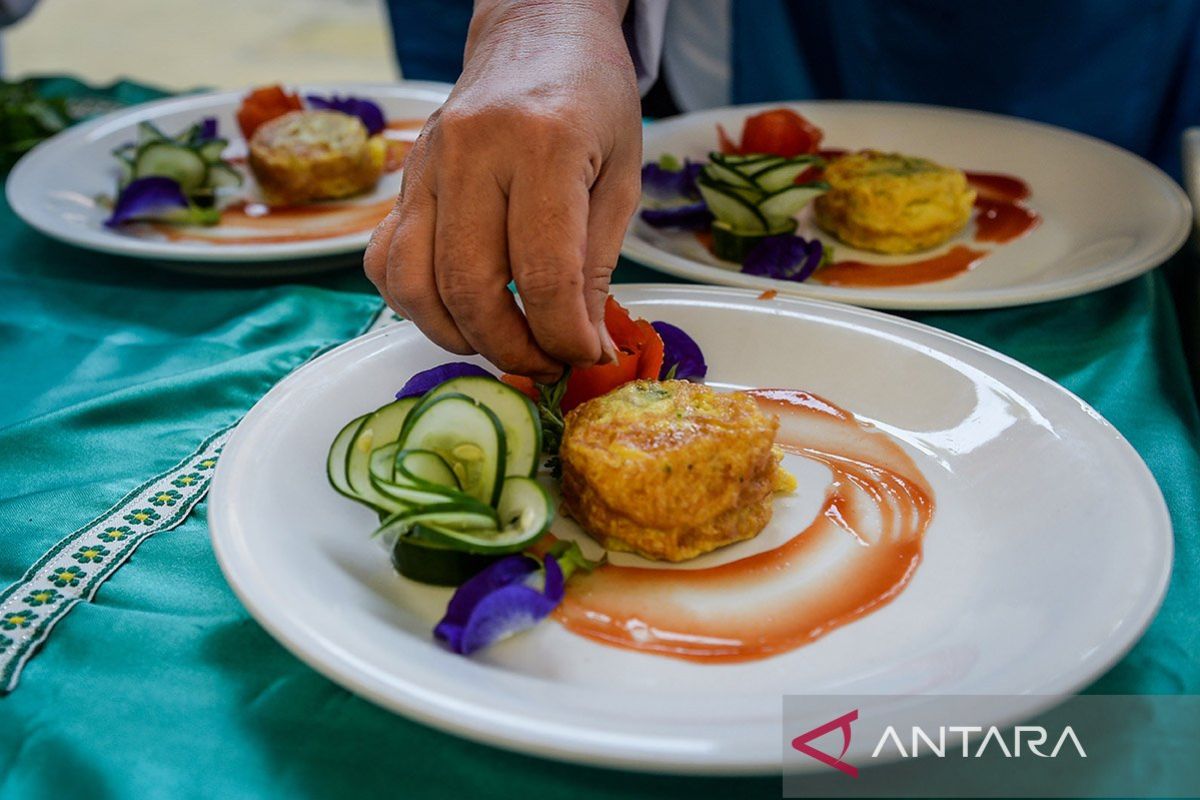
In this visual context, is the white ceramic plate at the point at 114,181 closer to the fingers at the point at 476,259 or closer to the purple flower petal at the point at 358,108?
the purple flower petal at the point at 358,108

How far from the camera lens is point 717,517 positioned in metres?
1.35

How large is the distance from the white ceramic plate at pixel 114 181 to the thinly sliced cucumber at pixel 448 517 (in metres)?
0.99

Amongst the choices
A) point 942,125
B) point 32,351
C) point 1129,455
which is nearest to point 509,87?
point 1129,455

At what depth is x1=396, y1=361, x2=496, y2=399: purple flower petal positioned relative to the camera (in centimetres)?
149

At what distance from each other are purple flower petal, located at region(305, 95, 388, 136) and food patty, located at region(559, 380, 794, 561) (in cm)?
173

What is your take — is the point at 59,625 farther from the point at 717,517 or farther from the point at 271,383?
the point at 717,517

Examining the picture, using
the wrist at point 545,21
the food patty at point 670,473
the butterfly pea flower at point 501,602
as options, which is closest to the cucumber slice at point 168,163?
the wrist at point 545,21

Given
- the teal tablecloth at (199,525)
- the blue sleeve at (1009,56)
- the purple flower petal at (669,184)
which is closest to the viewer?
the teal tablecloth at (199,525)

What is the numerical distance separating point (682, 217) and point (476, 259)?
1008 mm

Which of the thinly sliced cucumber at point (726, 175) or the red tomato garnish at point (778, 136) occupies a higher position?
the thinly sliced cucumber at point (726, 175)

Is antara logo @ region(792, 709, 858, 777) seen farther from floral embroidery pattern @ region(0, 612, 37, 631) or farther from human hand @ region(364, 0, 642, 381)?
floral embroidery pattern @ region(0, 612, 37, 631)

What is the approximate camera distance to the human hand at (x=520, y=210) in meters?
1.33

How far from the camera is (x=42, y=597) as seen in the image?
1286 mm

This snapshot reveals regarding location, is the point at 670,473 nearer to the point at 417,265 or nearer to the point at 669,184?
the point at 417,265
